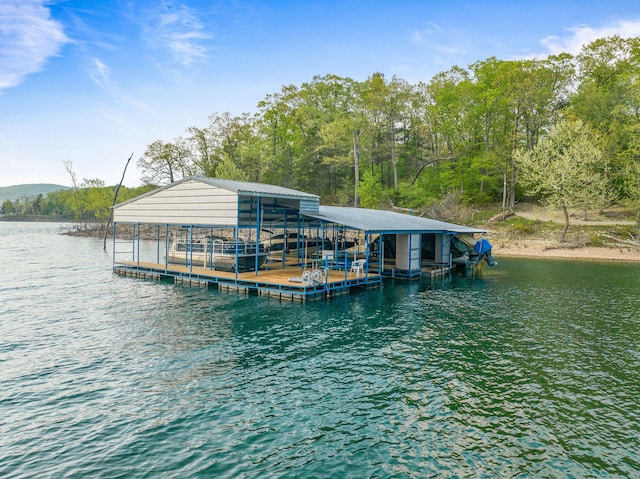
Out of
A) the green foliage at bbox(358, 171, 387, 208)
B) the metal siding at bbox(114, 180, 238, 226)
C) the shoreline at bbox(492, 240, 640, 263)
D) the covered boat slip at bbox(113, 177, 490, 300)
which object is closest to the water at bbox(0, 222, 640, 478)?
the covered boat slip at bbox(113, 177, 490, 300)

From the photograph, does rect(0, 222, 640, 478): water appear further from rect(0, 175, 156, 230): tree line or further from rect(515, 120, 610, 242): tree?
rect(0, 175, 156, 230): tree line

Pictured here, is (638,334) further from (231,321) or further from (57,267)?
(57,267)

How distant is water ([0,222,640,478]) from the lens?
23.8 feet

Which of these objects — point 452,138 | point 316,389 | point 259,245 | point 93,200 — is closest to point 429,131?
point 452,138

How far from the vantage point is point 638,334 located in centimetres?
1487

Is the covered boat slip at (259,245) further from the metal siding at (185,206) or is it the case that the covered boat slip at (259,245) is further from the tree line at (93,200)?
the tree line at (93,200)

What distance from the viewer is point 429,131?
2409 inches

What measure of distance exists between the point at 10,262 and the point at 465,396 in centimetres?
3604

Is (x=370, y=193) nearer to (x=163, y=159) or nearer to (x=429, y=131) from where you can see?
(x=429, y=131)

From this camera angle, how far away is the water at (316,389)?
7.26 meters

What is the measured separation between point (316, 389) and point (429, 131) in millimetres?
57015

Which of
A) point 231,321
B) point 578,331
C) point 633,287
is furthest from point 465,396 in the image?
point 633,287

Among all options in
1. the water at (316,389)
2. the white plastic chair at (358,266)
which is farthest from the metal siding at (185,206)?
the white plastic chair at (358,266)

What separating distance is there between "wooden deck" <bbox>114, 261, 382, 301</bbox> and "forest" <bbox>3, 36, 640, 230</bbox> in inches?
1178
